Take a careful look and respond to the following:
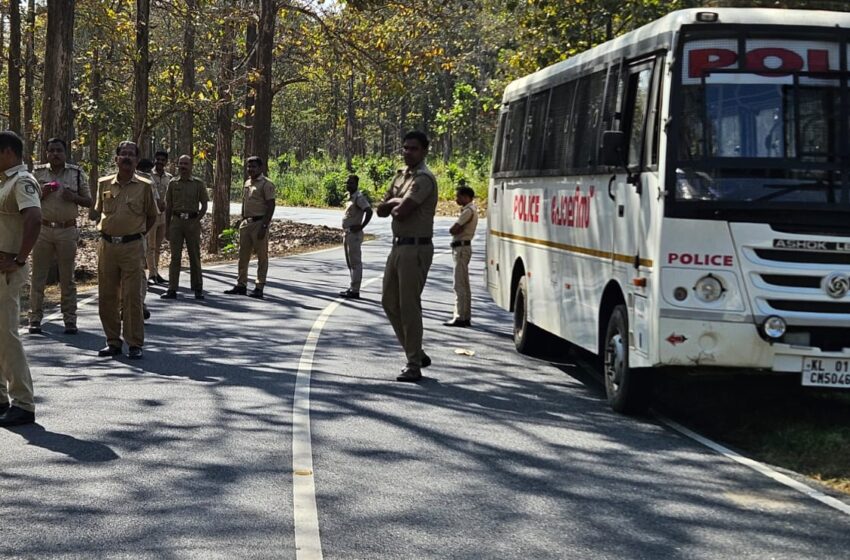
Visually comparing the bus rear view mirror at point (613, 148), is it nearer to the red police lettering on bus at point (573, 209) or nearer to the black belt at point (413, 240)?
the red police lettering on bus at point (573, 209)

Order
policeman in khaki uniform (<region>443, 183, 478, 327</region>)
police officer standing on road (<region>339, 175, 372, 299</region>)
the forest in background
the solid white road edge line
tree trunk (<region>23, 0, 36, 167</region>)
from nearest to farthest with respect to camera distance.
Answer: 1. the solid white road edge line
2. policeman in khaki uniform (<region>443, 183, 478, 327</region>)
3. police officer standing on road (<region>339, 175, 372, 299</region>)
4. the forest in background
5. tree trunk (<region>23, 0, 36, 167</region>)

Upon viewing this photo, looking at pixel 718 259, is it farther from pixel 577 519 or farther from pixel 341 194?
pixel 341 194

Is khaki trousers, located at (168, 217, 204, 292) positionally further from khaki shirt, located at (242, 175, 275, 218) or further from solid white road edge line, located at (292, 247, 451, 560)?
solid white road edge line, located at (292, 247, 451, 560)

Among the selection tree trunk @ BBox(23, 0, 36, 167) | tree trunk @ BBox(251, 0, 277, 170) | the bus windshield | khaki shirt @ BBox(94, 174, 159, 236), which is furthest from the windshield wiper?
tree trunk @ BBox(23, 0, 36, 167)

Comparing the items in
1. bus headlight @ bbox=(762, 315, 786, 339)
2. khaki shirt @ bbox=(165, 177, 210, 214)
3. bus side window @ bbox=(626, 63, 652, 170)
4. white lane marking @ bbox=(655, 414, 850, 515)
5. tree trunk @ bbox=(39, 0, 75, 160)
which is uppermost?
tree trunk @ bbox=(39, 0, 75, 160)

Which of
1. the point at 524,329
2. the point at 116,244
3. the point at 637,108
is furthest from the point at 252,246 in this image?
the point at 637,108

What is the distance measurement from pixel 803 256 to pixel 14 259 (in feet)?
17.8

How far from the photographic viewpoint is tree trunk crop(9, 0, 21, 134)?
29.8m

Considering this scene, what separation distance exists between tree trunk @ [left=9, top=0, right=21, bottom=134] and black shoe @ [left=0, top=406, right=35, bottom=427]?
73.3 feet

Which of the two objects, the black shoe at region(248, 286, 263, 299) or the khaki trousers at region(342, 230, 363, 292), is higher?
the khaki trousers at region(342, 230, 363, 292)

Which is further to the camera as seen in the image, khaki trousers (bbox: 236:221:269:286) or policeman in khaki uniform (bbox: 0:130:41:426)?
khaki trousers (bbox: 236:221:269:286)

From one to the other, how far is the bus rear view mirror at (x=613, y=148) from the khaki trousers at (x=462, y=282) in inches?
229

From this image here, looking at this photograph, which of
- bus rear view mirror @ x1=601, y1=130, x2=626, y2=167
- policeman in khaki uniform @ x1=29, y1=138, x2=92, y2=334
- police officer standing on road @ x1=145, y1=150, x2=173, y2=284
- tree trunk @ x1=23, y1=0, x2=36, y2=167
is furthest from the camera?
tree trunk @ x1=23, y1=0, x2=36, y2=167

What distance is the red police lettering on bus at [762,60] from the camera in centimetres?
927
